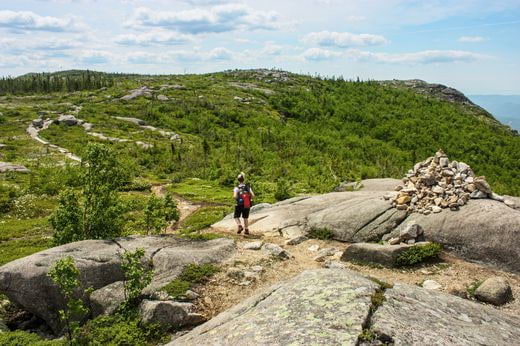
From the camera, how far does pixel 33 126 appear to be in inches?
3556

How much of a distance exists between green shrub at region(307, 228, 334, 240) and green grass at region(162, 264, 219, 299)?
23.7 ft

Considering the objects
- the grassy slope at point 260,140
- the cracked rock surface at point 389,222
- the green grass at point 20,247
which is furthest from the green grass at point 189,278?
the grassy slope at point 260,140

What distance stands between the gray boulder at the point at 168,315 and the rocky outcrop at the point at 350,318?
2.18 m

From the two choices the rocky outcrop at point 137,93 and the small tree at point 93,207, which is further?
the rocky outcrop at point 137,93

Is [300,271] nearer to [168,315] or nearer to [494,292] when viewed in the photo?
[168,315]

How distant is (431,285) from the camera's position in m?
15.2

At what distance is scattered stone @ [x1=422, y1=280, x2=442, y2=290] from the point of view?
1510cm

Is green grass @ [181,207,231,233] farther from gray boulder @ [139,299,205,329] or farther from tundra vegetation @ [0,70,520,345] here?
gray boulder @ [139,299,205,329]

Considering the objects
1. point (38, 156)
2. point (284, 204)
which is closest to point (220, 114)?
point (38, 156)

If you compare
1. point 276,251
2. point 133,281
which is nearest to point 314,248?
point 276,251

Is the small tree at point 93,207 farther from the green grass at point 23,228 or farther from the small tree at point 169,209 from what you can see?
the green grass at point 23,228

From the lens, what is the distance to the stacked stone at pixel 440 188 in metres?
19.2

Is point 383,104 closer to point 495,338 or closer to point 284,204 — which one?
point 284,204

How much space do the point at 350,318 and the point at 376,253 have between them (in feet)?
30.7
